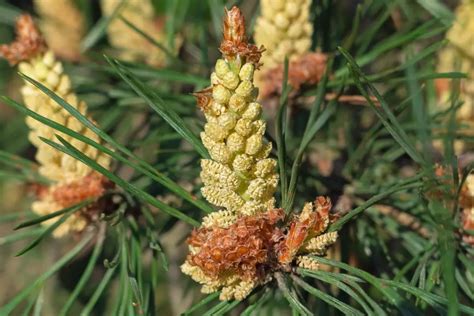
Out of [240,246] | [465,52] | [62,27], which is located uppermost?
[465,52]

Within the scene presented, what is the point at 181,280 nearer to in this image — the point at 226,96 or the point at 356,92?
the point at 356,92

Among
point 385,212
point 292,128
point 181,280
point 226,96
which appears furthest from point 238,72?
point 181,280

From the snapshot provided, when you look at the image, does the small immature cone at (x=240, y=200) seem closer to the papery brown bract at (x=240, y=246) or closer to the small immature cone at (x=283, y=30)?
the papery brown bract at (x=240, y=246)

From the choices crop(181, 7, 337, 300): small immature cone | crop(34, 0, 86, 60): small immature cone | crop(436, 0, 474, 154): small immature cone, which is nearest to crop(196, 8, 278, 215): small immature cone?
crop(181, 7, 337, 300): small immature cone

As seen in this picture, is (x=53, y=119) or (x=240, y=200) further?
(x=53, y=119)

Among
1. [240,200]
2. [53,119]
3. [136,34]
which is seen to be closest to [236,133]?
[240,200]

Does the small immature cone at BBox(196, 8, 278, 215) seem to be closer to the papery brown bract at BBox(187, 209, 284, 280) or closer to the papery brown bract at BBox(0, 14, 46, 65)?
the papery brown bract at BBox(187, 209, 284, 280)

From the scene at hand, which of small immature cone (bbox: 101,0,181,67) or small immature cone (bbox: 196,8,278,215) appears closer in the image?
small immature cone (bbox: 196,8,278,215)

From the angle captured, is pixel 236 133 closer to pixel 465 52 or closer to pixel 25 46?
pixel 25 46
